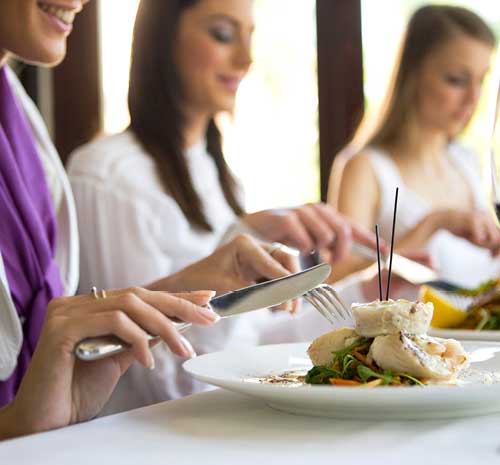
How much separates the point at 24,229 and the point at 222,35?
2.96ft

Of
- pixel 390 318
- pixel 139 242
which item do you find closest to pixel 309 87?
pixel 139 242

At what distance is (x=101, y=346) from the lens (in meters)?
0.69

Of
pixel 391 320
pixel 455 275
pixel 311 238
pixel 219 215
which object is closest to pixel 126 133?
pixel 219 215

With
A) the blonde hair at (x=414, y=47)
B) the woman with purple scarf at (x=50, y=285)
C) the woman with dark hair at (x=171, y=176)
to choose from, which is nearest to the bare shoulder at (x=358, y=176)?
the blonde hair at (x=414, y=47)

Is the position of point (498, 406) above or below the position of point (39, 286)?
above

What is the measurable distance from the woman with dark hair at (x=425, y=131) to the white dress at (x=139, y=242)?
98cm

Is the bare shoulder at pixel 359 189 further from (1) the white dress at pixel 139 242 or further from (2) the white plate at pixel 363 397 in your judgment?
(2) the white plate at pixel 363 397

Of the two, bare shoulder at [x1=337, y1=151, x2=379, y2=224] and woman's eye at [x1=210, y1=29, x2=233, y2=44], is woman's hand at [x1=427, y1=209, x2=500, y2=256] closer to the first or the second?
woman's eye at [x1=210, y1=29, x2=233, y2=44]

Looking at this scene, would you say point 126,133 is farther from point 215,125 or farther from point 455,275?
point 455,275

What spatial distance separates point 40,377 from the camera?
0.76m

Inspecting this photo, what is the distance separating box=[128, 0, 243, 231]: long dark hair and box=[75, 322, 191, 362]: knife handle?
46.7 inches

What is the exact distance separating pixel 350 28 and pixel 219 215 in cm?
138

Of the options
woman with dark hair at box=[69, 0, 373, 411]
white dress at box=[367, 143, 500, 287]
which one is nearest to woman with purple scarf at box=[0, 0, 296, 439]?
woman with dark hair at box=[69, 0, 373, 411]

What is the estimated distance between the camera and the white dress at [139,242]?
1.59 meters
